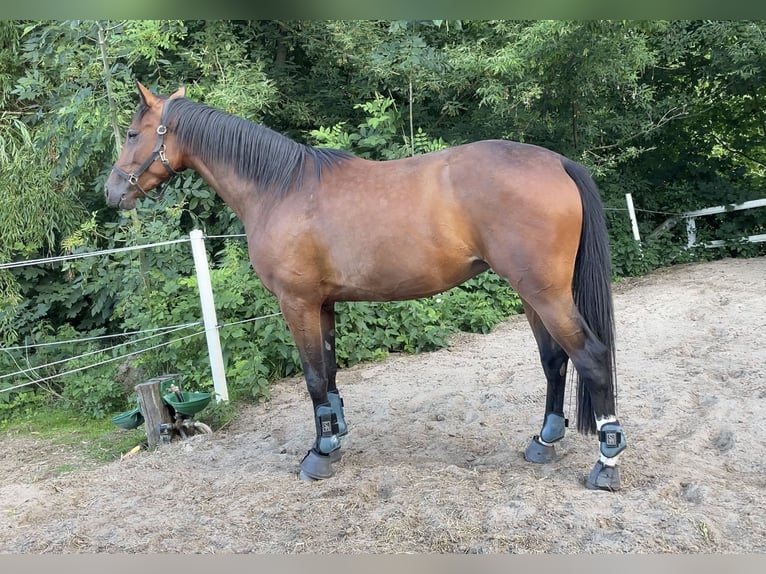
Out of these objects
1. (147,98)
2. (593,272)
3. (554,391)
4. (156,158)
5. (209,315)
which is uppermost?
(147,98)

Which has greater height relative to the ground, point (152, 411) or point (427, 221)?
point (427, 221)

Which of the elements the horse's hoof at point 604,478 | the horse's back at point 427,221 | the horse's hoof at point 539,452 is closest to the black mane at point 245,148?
the horse's back at point 427,221

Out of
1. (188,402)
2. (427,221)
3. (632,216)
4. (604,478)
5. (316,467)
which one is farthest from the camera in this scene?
(632,216)

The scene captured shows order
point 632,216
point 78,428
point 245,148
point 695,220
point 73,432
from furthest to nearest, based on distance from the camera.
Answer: point 695,220 < point 632,216 < point 78,428 < point 73,432 < point 245,148

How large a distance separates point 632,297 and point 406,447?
5.33 meters

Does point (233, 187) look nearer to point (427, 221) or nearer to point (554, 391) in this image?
point (427, 221)

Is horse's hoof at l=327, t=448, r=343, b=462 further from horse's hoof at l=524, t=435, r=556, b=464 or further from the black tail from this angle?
the black tail

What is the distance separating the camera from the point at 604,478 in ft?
8.77

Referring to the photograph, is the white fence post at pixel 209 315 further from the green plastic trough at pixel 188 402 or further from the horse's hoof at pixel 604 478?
the horse's hoof at pixel 604 478

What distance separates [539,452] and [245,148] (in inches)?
90.4

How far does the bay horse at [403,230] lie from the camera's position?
2670mm

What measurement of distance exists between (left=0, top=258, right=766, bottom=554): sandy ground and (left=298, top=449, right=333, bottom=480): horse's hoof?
7 cm

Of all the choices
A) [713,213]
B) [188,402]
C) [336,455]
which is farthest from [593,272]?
[713,213]

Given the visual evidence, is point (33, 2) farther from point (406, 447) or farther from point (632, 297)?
point (632, 297)
